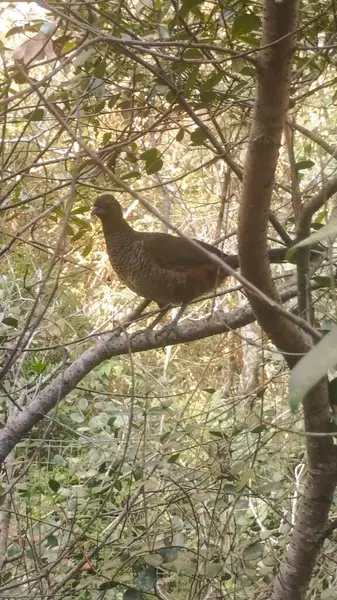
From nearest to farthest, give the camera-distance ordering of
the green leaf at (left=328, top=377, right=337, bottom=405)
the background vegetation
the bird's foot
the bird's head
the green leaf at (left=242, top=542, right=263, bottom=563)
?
1. the background vegetation
2. the green leaf at (left=328, top=377, right=337, bottom=405)
3. the green leaf at (left=242, top=542, right=263, bottom=563)
4. the bird's foot
5. the bird's head

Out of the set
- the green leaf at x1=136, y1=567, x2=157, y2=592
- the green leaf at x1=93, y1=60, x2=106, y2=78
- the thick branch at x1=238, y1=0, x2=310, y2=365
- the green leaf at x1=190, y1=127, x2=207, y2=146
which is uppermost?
the green leaf at x1=93, y1=60, x2=106, y2=78

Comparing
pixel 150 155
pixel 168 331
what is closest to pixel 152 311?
Answer: pixel 168 331

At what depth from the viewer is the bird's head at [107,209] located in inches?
76.0

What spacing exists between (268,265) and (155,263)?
1.04 metres

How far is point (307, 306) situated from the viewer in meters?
1.10

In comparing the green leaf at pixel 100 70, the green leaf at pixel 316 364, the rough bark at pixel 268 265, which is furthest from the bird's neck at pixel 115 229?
the green leaf at pixel 316 364

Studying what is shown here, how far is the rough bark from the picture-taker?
763mm

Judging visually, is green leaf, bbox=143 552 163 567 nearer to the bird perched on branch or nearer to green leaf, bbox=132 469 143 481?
green leaf, bbox=132 469 143 481

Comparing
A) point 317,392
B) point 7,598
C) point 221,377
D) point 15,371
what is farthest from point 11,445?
point 221,377

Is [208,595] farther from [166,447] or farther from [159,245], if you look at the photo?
[159,245]

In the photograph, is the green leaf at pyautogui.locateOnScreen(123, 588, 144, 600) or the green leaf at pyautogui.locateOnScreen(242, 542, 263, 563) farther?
the green leaf at pyautogui.locateOnScreen(242, 542, 263, 563)

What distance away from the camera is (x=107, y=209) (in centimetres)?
196

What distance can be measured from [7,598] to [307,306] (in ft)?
2.72

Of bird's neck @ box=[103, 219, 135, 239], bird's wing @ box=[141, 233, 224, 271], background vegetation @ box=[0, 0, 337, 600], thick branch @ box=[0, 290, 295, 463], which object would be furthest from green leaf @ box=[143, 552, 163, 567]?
bird's neck @ box=[103, 219, 135, 239]
